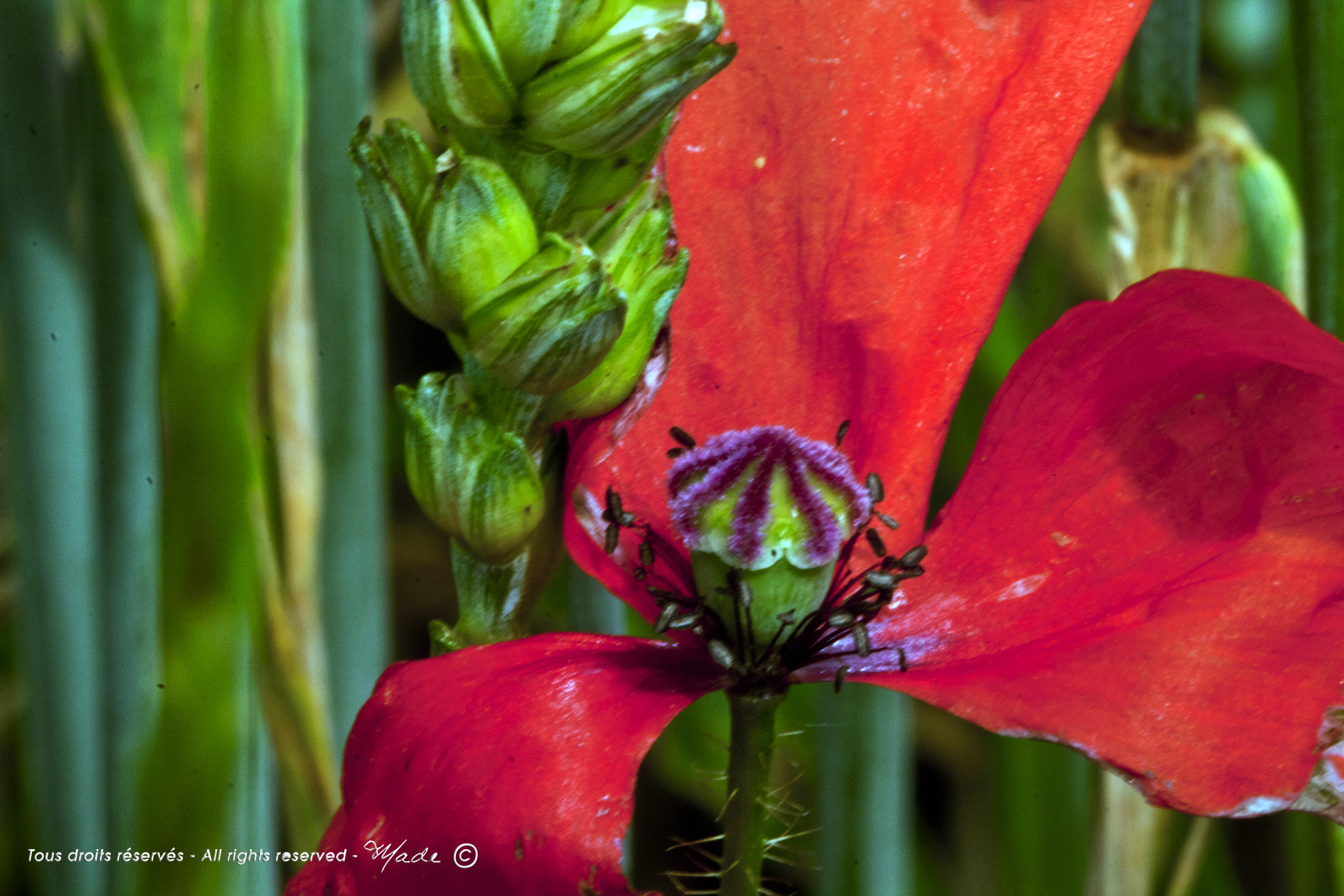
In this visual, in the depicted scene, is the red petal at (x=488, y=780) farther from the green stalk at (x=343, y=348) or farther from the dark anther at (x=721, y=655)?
the green stalk at (x=343, y=348)

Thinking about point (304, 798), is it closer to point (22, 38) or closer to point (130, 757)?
point (130, 757)

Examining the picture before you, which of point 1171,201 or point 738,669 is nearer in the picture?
point 738,669

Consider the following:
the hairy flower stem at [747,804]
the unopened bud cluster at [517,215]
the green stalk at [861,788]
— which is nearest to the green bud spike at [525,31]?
the unopened bud cluster at [517,215]

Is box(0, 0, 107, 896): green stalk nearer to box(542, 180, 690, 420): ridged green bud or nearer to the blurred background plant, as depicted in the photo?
the blurred background plant

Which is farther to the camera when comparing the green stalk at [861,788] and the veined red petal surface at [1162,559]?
the green stalk at [861,788]

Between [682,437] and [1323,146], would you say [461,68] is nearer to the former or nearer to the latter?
[682,437]

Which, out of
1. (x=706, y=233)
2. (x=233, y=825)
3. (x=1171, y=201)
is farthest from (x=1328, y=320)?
(x=233, y=825)

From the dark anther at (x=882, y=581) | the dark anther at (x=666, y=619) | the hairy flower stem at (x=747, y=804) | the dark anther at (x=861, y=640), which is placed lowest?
the hairy flower stem at (x=747, y=804)
